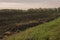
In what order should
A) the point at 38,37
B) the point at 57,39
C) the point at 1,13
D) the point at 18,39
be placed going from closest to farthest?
the point at 57,39 < the point at 38,37 < the point at 18,39 < the point at 1,13

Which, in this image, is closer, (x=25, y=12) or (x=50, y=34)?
(x=50, y=34)

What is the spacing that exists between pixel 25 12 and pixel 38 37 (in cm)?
3314

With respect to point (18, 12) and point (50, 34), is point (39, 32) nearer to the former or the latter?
point (50, 34)

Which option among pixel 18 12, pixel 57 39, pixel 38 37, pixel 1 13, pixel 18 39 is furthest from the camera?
pixel 18 12

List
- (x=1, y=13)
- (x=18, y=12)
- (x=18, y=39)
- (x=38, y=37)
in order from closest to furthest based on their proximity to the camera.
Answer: (x=38, y=37) → (x=18, y=39) → (x=1, y=13) → (x=18, y=12)

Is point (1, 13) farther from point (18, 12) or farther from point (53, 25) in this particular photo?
point (53, 25)

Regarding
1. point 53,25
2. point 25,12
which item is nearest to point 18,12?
point 25,12

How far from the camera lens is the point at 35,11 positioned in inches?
1859

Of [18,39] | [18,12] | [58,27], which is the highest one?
[58,27]

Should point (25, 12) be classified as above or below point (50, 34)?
below

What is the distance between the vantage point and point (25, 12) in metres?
46.7

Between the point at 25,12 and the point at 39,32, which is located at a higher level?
the point at 39,32

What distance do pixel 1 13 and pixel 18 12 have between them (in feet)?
14.4

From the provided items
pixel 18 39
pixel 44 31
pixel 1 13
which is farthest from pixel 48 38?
pixel 1 13
